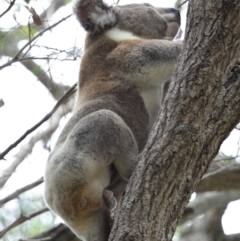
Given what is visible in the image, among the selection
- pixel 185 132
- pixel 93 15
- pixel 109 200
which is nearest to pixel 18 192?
pixel 109 200

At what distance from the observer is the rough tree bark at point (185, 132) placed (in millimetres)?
2207

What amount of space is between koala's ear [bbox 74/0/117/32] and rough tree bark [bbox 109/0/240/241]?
4.84 ft

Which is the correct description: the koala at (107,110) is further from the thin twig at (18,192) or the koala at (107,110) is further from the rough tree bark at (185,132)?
the rough tree bark at (185,132)

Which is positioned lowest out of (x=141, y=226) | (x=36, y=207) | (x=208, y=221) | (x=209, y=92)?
(x=208, y=221)

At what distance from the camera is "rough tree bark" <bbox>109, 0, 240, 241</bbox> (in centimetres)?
221

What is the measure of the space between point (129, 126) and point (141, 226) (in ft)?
3.54

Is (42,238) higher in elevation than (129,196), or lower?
lower

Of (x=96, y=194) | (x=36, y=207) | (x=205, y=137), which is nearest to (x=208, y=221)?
(x=36, y=207)

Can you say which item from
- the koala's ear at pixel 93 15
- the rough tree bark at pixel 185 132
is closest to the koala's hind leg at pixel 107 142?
the rough tree bark at pixel 185 132

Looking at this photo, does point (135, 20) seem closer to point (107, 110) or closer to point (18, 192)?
point (107, 110)

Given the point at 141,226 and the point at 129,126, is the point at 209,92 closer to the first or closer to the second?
the point at 141,226

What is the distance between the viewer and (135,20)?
13.3ft

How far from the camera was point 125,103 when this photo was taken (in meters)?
3.24

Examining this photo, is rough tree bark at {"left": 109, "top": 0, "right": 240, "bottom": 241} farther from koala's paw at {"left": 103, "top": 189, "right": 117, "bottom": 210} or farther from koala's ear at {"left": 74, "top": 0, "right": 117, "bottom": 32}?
koala's ear at {"left": 74, "top": 0, "right": 117, "bottom": 32}
